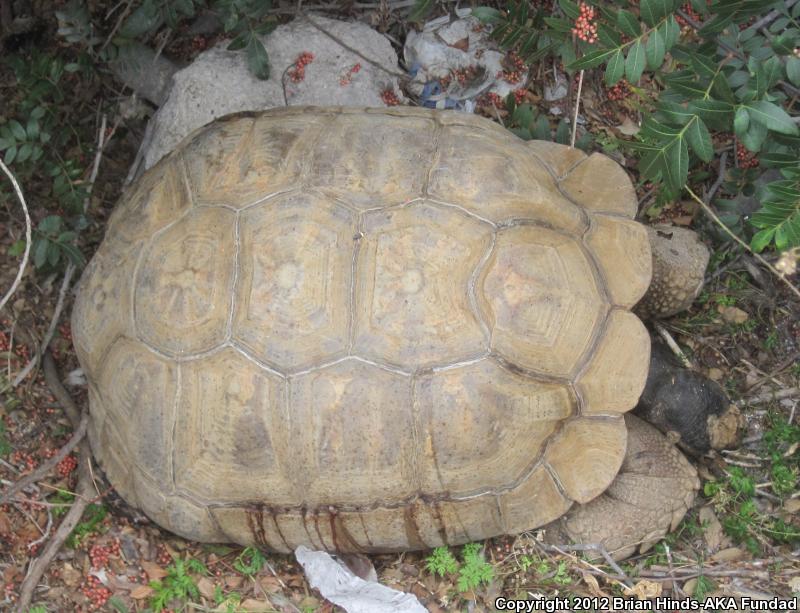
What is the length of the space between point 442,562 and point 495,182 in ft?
5.60

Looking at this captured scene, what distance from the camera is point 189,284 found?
3.37 meters

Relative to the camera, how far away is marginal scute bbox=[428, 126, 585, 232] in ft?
11.2

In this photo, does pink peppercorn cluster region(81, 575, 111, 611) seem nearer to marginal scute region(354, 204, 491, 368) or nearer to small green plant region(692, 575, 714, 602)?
marginal scute region(354, 204, 491, 368)

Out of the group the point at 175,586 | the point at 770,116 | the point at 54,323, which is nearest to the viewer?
the point at 770,116

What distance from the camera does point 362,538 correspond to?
3.58 metres

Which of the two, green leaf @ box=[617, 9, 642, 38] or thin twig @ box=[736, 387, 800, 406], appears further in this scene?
thin twig @ box=[736, 387, 800, 406]

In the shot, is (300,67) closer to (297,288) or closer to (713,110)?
(297,288)

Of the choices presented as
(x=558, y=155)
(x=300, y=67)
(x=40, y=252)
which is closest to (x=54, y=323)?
(x=40, y=252)

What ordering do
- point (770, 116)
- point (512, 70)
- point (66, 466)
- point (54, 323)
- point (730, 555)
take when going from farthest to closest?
point (512, 70) < point (54, 323) < point (66, 466) < point (730, 555) < point (770, 116)

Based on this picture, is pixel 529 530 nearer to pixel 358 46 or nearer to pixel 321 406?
pixel 321 406

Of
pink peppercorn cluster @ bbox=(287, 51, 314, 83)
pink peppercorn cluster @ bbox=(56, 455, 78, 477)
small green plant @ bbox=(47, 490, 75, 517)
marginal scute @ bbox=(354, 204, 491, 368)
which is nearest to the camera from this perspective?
marginal scute @ bbox=(354, 204, 491, 368)

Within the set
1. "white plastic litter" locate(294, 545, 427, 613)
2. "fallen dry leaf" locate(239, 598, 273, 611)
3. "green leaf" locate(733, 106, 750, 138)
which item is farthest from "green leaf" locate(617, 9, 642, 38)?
"fallen dry leaf" locate(239, 598, 273, 611)

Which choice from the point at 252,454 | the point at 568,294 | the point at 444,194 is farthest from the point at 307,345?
the point at 568,294

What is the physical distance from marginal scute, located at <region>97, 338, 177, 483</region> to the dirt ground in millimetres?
481
